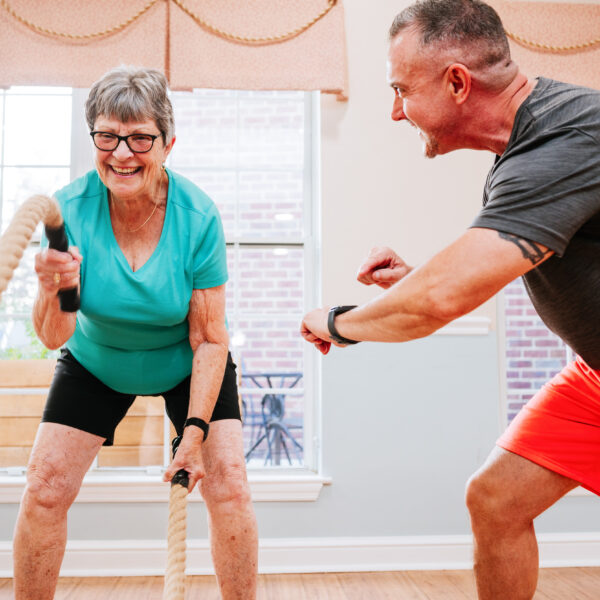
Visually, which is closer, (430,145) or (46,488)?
(430,145)

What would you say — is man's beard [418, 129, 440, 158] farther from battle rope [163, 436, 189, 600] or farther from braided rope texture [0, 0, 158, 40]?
braided rope texture [0, 0, 158, 40]

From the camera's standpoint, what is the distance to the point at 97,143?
1504 millimetres

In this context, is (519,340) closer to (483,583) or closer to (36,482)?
(483,583)

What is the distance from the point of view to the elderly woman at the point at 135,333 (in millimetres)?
1496

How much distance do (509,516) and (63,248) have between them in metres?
1.12

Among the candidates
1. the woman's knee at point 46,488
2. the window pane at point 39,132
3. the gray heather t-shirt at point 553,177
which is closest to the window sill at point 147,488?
the woman's knee at point 46,488

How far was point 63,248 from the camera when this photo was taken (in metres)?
1.39

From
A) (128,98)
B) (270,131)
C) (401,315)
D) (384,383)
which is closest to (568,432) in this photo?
(401,315)

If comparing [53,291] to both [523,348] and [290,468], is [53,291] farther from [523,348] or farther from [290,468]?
[523,348]

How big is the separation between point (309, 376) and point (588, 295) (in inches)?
68.4

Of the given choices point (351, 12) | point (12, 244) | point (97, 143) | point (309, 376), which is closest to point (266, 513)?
point (309, 376)

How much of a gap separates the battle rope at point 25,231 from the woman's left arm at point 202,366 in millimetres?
376

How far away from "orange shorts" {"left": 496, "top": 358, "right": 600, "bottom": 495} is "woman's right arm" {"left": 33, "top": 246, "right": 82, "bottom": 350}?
1030mm

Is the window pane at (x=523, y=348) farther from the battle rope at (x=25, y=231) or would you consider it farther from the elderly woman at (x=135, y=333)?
the battle rope at (x=25, y=231)
